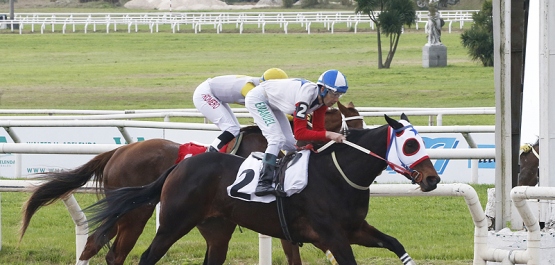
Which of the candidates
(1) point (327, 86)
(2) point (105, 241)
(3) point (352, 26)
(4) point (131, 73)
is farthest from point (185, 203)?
(3) point (352, 26)

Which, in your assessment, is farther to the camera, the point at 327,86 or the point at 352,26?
the point at 352,26

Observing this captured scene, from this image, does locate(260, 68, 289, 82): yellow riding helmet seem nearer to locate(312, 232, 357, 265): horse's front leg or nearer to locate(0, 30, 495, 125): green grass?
locate(312, 232, 357, 265): horse's front leg

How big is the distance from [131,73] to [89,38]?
9160 millimetres

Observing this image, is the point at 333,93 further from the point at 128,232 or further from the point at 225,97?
the point at 128,232

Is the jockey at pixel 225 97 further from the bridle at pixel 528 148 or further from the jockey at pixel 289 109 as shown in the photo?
the bridle at pixel 528 148

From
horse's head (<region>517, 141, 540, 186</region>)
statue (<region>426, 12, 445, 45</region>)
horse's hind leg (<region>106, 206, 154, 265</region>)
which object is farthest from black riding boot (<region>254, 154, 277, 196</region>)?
statue (<region>426, 12, 445, 45</region>)

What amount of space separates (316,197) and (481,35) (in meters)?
19.9

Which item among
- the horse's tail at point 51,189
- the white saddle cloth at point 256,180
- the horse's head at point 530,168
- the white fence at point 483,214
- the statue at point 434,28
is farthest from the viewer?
the statue at point 434,28

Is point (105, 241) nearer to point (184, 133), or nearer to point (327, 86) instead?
point (327, 86)

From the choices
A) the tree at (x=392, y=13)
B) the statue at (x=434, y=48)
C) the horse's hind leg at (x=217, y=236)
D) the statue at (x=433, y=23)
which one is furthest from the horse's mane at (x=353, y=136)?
the tree at (x=392, y=13)

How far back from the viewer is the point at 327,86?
477 cm

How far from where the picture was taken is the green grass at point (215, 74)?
599 centimetres

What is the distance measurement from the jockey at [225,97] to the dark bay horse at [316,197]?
0.80m

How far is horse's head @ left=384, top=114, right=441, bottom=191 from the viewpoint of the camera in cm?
447
